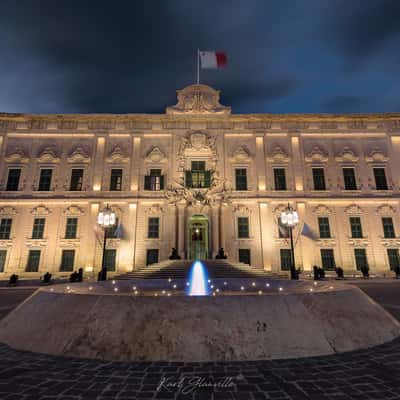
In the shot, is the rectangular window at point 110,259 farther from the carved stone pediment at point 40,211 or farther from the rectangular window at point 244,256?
the rectangular window at point 244,256

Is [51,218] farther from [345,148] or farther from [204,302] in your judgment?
[345,148]

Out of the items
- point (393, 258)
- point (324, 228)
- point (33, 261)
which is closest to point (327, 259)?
point (324, 228)

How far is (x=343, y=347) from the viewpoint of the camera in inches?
164

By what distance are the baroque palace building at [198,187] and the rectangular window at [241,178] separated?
84 millimetres

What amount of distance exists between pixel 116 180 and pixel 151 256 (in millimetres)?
7027

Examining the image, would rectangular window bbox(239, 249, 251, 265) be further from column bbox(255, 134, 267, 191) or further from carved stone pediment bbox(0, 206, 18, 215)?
carved stone pediment bbox(0, 206, 18, 215)

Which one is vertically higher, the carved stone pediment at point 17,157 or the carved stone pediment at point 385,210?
the carved stone pediment at point 17,157

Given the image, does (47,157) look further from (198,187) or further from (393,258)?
(393,258)

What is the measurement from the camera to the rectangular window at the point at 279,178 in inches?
860

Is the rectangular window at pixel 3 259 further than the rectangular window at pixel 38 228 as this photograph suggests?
No

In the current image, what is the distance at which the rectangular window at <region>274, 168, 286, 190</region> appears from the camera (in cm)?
2185

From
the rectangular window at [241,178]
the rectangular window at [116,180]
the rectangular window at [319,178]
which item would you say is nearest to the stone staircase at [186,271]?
the rectangular window at [241,178]

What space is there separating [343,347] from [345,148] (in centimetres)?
2202

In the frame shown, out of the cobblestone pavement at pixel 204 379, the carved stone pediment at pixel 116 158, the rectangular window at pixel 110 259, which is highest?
the carved stone pediment at pixel 116 158
